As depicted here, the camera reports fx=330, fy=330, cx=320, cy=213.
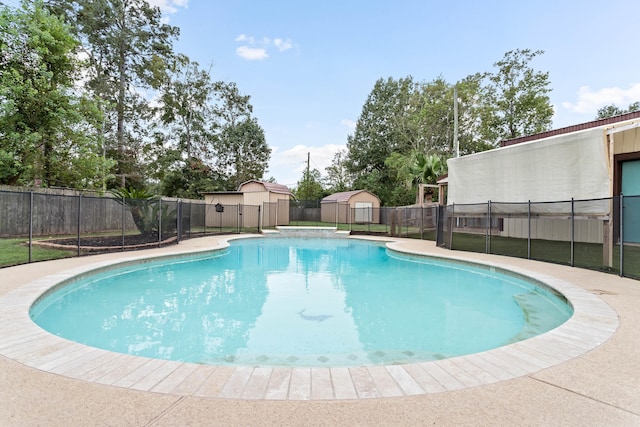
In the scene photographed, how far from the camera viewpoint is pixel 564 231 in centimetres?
1083

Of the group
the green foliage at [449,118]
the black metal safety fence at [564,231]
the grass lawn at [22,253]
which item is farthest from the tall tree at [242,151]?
the black metal safety fence at [564,231]

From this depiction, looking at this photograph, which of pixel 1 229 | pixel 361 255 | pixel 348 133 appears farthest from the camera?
pixel 348 133

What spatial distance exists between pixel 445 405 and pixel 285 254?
945 cm

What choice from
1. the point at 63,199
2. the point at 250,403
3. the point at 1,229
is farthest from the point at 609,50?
the point at 1,229

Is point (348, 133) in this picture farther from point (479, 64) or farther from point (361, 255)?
point (361, 255)

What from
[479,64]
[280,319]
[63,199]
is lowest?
[280,319]

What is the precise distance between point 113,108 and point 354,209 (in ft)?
49.4

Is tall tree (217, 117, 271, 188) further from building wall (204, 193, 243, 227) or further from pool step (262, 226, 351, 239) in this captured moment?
pool step (262, 226, 351, 239)

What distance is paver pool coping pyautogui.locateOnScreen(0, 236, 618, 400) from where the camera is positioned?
208 centimetres

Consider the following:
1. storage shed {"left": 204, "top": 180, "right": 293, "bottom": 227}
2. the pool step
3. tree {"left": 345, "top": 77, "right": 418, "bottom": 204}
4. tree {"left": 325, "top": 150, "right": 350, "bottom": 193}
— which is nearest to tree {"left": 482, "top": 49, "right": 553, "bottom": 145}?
tree {"left": 345, "top": 77, "right": 418, "bottom": 204}

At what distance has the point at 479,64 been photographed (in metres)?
21.8

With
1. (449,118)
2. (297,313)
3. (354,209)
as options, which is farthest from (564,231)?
(449,118)

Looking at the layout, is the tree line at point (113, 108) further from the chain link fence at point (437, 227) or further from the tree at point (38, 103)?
the chain link fence at point (437, 227)

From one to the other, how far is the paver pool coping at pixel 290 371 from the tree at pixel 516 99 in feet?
71.1
